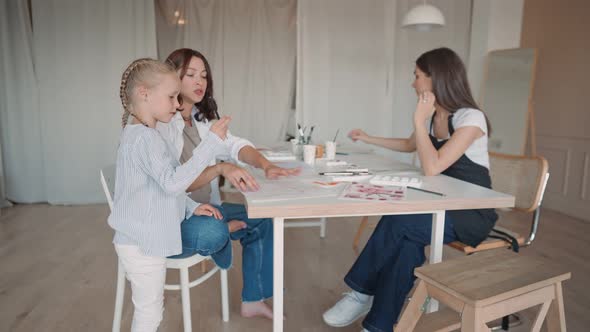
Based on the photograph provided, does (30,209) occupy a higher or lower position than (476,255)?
lower

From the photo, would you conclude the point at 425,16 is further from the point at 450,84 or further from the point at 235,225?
the point at 235,225

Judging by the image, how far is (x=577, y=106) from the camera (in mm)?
3871

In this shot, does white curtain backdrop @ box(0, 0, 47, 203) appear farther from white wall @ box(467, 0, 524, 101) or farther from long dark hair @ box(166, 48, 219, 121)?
white wall @ box(467, 0, 524, 101)

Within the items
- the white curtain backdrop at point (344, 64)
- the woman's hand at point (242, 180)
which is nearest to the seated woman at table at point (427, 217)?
the woman's hand at point (242, 180)

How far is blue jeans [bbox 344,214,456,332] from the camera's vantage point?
1595 mm

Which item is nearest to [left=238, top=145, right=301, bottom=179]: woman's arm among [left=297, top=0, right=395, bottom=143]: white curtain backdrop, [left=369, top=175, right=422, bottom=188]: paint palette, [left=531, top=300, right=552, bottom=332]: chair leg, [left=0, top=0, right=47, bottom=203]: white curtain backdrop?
[left=369, top=175, right=422, bottom=188]: paint palette

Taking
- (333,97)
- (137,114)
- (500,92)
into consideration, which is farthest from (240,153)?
(500,92)

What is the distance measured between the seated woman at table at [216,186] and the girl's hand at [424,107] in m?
0.53

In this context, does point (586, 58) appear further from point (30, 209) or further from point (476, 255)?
point (30, 209)

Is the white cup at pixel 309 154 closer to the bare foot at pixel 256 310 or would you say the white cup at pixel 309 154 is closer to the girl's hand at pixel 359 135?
the girl's hand at pixel 359 135

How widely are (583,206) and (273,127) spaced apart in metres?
2.96

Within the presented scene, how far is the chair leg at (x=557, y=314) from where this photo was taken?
4.15ft

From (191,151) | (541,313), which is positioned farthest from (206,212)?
(541,313)

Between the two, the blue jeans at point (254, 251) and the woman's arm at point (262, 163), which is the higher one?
the woman's arm at point (262, 163)
